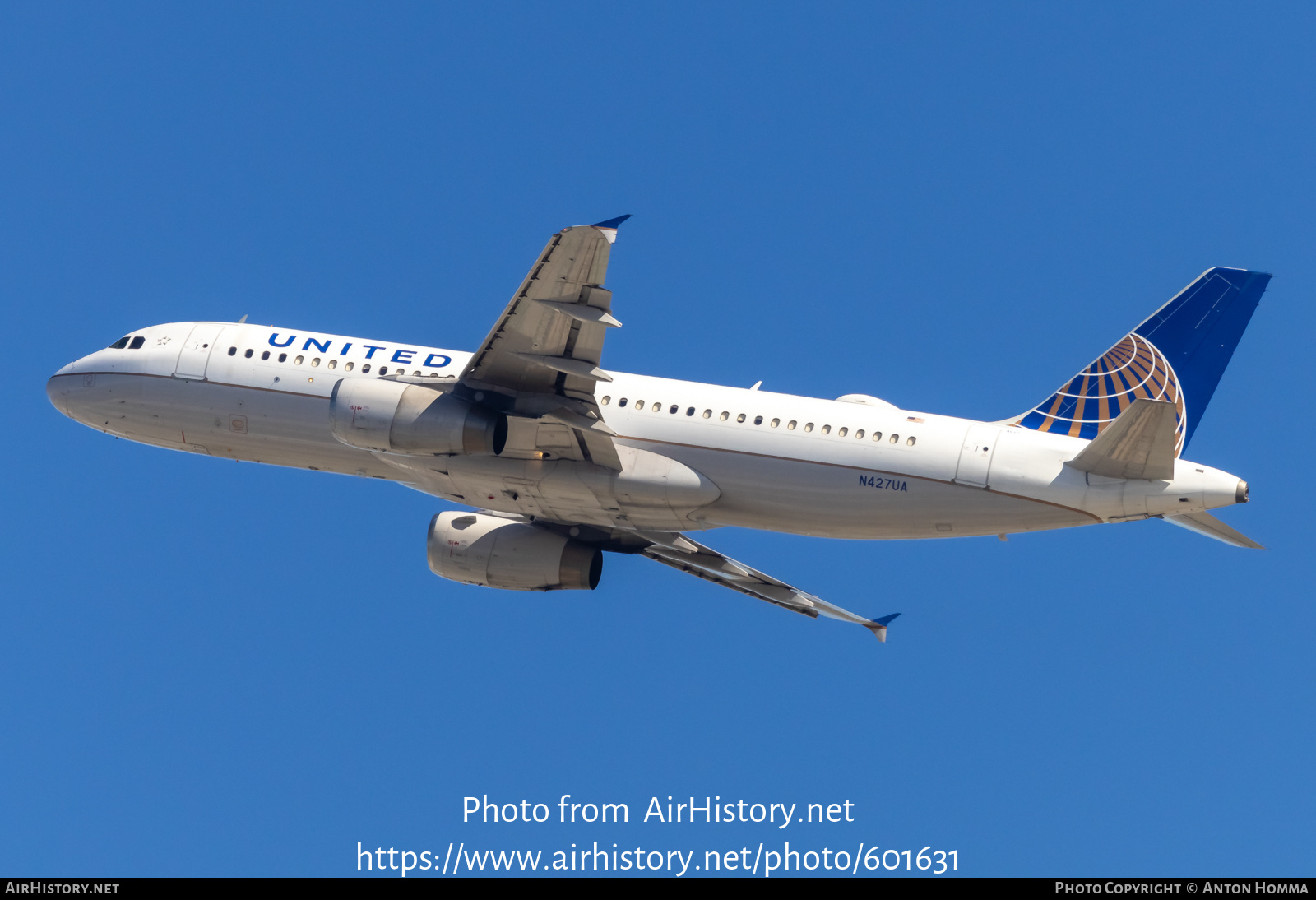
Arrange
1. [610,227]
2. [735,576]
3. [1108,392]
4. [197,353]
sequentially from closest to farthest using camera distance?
[610,227]
[1108,392]
[197,353]
[735,576]

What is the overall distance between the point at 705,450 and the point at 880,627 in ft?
25.8

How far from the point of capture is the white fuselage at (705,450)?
32.7 meters

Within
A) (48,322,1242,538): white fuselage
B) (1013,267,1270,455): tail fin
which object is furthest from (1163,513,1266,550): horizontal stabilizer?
(1013,267,1270,455): tail fin

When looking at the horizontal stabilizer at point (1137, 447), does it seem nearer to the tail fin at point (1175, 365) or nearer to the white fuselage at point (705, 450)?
the white fuselage at point (705, 450)

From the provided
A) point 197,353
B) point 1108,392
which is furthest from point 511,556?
point 1108,392

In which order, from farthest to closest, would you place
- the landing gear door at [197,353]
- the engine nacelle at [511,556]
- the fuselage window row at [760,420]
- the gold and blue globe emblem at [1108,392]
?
the engine nacelle at [511,556], the landing gear door at [197,353], the gold and blue globe emblem at [1108,392], the fuselage window row at [760,420]

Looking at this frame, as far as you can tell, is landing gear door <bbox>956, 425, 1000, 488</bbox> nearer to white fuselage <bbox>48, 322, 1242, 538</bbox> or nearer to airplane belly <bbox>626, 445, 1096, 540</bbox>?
white fuselage <bbox>48, 322, 1242, 538</bbox>

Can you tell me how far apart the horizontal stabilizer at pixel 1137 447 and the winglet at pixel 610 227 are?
10.7 meters

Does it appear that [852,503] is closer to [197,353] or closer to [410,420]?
[410,420]

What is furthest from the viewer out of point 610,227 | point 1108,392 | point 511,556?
point 511,556

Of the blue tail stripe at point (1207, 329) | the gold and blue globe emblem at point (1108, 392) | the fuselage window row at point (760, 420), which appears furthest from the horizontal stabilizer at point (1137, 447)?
the blue tail stripe at point (1207, 329)

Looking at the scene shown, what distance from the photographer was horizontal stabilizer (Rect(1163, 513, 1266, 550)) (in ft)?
106

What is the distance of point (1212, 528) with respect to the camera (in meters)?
32.5

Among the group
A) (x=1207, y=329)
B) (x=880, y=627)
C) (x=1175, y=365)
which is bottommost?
(x=880, y=627)
